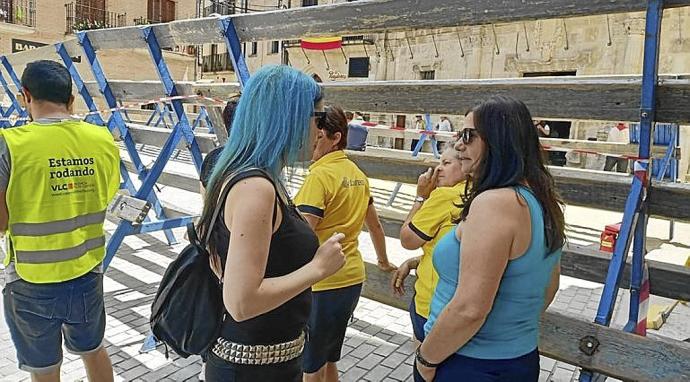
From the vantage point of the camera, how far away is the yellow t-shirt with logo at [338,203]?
7.72 ft

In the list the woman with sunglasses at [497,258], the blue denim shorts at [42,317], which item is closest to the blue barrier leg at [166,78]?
the blue denim shorts at [42,317]

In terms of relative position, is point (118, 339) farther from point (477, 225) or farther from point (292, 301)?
point (477, 225)

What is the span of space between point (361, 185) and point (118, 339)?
232cm

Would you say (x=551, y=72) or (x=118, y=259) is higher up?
(x=551, y=72)

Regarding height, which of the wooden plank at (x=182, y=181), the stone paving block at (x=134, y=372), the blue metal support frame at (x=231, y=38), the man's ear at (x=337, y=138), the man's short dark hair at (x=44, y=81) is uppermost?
the blue metal support frame at (x=231, y=38)

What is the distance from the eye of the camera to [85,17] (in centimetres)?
2452

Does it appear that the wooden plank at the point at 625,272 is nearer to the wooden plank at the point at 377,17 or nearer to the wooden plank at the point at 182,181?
the wooden plank at the point at 377,17

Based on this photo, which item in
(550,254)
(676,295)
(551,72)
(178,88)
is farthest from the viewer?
(551,72)

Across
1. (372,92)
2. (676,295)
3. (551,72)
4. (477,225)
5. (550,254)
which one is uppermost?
(551,72)

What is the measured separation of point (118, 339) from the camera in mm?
3721

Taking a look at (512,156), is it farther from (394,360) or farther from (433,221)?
(394,360)

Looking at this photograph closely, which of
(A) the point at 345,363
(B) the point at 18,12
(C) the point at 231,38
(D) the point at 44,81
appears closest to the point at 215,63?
(B) the point at 18,12

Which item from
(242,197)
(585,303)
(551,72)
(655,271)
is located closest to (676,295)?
(655,271)

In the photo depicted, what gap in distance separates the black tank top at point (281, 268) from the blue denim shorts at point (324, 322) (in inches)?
29.0
